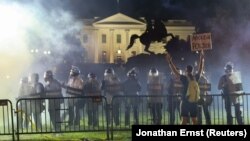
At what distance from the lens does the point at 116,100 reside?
541 inches

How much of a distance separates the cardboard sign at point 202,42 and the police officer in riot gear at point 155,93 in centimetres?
160

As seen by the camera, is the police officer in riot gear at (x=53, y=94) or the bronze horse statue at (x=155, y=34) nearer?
the police officer in riot gear at (x=53, y=94)

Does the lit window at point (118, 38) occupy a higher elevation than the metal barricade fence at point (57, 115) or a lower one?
higher

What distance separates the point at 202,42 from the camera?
12961mm

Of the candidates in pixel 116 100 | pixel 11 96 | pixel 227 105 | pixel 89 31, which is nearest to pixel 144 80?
pixel 11 96

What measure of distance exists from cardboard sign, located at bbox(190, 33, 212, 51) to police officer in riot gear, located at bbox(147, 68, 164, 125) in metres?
1.60

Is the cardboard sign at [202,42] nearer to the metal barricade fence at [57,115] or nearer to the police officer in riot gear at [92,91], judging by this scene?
the metal barricade fence at [57,115]

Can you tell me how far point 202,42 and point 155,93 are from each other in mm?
2168

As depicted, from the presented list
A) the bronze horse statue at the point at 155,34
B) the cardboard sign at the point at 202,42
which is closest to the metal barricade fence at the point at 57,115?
the cardboard sign at the point at 202,42

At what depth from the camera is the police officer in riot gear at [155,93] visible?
43.1 ft

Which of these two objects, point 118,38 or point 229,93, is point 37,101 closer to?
point 229,93

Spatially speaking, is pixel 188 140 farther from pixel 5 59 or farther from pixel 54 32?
pixel 54 32

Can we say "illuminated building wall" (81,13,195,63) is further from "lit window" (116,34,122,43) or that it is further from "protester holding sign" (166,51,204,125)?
"protester holding sign" (166,51,204,125)

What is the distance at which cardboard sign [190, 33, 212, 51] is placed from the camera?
1280cm
